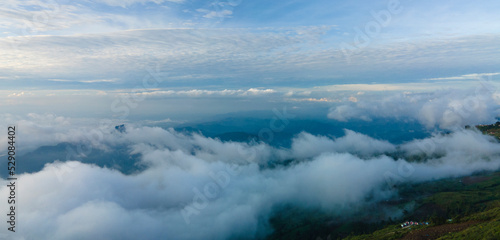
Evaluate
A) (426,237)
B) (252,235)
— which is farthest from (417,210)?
(252,235)

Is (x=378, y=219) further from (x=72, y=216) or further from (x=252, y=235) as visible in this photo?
(x=72, y=216)

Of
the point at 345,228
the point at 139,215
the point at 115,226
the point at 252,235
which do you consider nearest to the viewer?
the point at 115,226

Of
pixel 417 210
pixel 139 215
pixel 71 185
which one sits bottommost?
pixel 417 210

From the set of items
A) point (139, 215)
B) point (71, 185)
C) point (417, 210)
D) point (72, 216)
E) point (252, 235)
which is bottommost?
point (252, 235)

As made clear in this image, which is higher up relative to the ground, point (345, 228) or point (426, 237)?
point (426, 237)

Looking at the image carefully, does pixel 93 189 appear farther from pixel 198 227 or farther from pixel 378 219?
pixel 378 219

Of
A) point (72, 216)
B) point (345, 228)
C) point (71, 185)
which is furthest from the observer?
point (345, 228)

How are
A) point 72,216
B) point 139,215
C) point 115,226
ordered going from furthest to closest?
point 139,215
point 115,226
point 72,216

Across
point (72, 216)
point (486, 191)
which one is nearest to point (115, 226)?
point (72, 216)

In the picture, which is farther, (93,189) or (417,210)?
(417,210)
